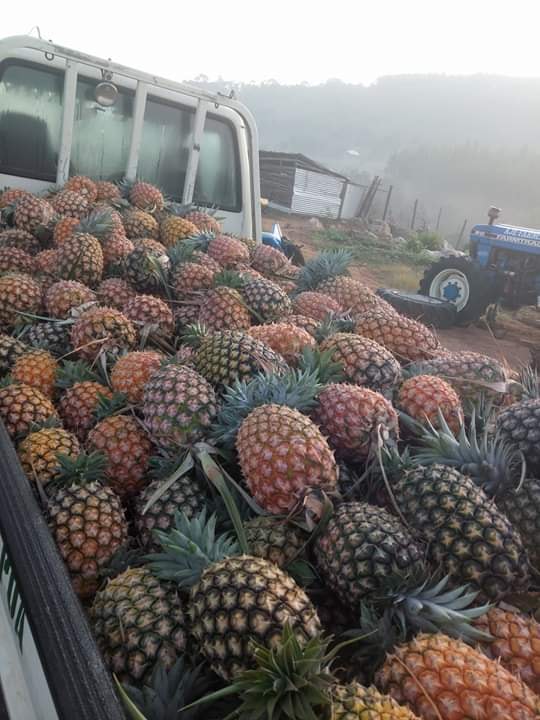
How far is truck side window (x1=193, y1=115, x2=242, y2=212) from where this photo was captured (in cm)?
574

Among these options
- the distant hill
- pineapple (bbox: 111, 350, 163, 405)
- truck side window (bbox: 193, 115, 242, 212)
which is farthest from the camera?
the distant hill

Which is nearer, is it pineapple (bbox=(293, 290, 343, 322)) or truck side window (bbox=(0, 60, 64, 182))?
pineapple (bbox=(293, 290, 343, 322))

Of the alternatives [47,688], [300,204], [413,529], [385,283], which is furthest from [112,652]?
[300,204]

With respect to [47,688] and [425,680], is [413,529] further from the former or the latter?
[47,688]

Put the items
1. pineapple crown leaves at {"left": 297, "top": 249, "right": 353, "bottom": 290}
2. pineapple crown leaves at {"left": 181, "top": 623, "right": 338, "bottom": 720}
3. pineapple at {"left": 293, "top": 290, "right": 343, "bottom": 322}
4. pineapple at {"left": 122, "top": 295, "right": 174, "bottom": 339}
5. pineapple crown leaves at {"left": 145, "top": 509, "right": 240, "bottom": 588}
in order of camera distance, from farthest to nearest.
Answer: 1. pineapple crown leaves at {"left": 297, "top": 249, "right": 353, "bottom": 290}
2. pineapple at {"left": 293, "top": 290, "right": 343, "bottom": 322}
3. pineapple at {"left": 122, "top": 295, "right": 174, "bottom": 339}
4. pineapple crown leaves at {"left": 145, "top": 509, "right": 240, "bottom": 588}
5. pineapple crown leaves at {"left": 181, "top": 623, "right": 338, "bottom": 720}

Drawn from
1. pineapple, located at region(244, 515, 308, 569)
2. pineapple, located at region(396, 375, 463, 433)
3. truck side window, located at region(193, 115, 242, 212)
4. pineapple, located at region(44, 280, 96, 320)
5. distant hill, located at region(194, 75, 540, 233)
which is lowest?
pineapple, located at region(244, 515, 308, 569)

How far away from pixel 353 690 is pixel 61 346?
237cm

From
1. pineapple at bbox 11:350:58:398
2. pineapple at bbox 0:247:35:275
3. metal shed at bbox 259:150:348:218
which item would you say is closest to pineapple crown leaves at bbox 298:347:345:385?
pineapple at bbox 11:350:58:398

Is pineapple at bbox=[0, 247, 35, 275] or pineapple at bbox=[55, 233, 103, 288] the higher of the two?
pineapple at bbox=[55, 233, 103, 288]

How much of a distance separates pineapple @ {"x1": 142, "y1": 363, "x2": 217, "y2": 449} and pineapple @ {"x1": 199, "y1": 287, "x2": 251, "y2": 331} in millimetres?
776

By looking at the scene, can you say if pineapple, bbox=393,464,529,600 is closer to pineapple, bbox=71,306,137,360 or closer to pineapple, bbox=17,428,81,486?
pineapple, bbox=17,428,81,486

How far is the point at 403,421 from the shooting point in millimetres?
2412

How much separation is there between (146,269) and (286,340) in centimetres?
120

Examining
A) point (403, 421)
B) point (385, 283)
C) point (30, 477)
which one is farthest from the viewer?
point (385, 283)
